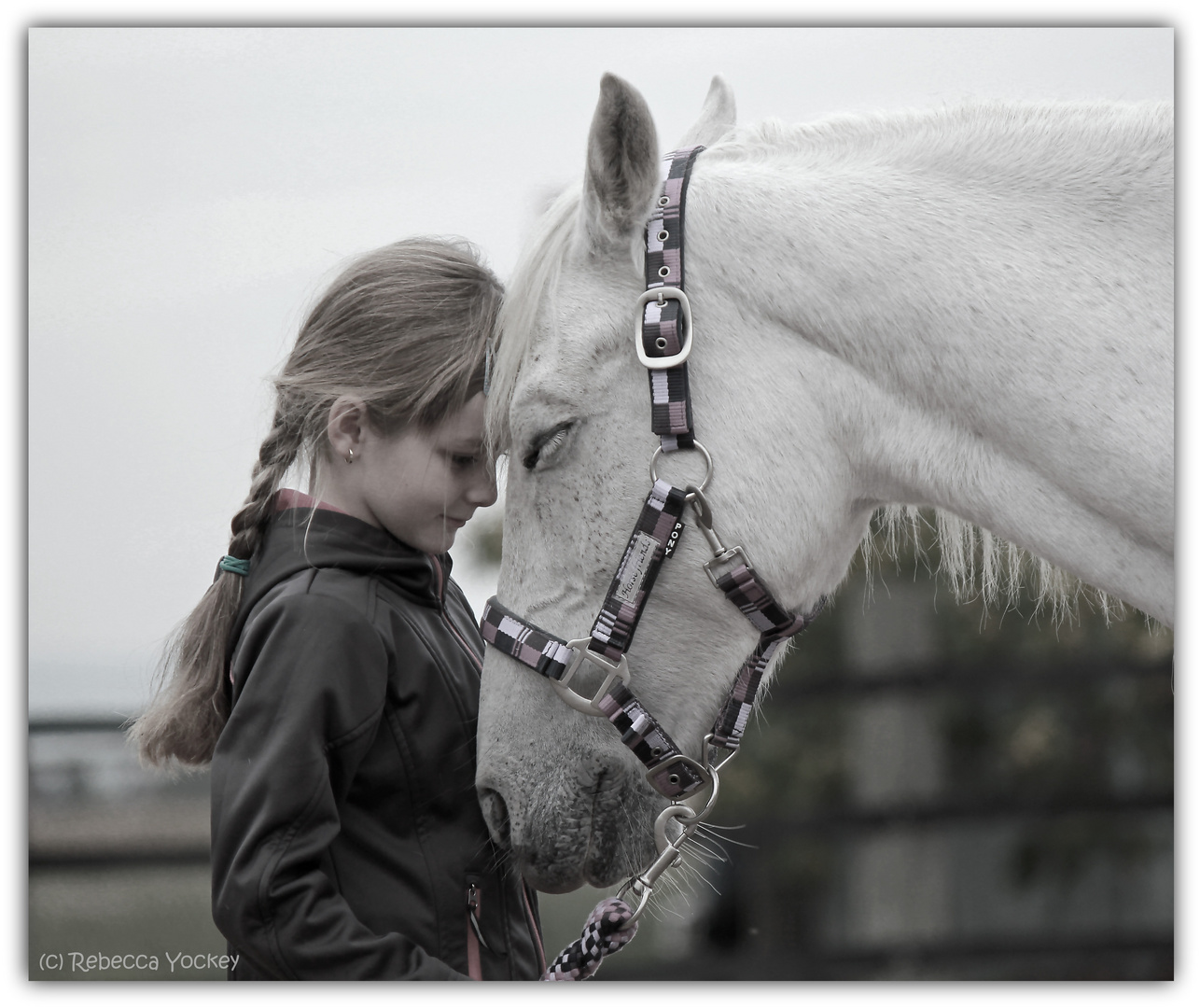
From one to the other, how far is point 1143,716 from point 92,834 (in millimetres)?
2171

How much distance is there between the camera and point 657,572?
43.5 inches

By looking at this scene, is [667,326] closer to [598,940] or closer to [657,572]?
[657,572]

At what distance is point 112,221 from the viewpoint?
5.38 feet

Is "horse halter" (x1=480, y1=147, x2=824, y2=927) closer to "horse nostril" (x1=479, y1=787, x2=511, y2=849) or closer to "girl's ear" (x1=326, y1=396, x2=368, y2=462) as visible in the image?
"horse nostril" (x1=479, y1=787, x2=511, y2=849)

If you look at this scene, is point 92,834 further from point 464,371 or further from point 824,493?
point 824,493

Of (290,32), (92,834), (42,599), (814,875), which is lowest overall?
(814,875)

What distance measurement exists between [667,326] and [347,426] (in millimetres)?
398

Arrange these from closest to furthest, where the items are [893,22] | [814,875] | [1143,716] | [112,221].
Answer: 1. [893,22]
2. [112,221]
3. [1143,716]
4. [814,875]

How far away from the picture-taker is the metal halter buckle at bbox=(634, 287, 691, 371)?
42.6 inches

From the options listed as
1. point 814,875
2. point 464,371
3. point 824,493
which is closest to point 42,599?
point 464,371

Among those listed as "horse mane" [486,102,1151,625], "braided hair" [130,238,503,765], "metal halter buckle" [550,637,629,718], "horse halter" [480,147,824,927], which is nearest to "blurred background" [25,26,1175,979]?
"braided hair" [130,238,503,765]

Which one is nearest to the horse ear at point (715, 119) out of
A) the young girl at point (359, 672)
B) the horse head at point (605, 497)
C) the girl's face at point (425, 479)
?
the horse head at point (605, 497)

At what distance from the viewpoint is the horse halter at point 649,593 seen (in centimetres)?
109

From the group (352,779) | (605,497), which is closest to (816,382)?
(605,497)
